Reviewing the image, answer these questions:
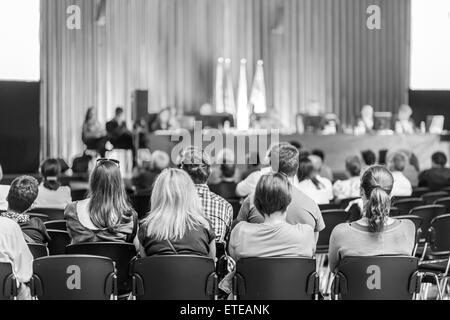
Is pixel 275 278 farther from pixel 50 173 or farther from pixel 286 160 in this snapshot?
pixel 50 173

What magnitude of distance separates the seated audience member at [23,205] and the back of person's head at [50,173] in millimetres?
2299

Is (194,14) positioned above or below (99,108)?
above

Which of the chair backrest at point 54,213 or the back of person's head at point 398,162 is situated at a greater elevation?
the back of person's head at point 398,162

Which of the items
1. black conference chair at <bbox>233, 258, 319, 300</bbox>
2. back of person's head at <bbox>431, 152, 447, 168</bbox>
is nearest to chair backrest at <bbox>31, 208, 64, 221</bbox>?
black conference chair at <bbox>233, 258, 319, 300</bbox>

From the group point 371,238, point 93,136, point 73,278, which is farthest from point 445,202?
point 93,136

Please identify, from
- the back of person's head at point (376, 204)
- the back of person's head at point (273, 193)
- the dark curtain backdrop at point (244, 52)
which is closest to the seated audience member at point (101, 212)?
the back of person's head at point (273, 193)

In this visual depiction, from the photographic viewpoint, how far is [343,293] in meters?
4.75

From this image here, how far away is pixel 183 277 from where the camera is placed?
452 centimetres

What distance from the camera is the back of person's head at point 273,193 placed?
15.4 feet

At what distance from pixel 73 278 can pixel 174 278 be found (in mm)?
545

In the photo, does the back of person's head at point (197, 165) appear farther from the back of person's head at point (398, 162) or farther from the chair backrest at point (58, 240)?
the back of person's head at point (398, 162)
